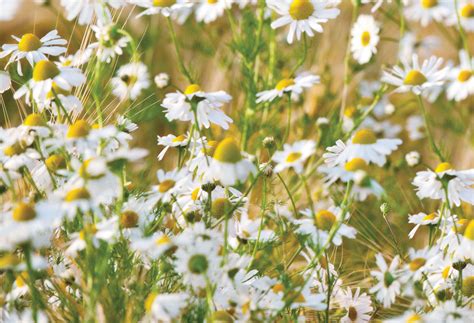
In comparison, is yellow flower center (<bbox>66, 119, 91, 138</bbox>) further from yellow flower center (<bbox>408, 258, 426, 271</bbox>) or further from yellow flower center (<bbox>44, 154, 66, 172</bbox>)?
yellow flower center (<bbox>408, 258, 426, 271</bbox>)

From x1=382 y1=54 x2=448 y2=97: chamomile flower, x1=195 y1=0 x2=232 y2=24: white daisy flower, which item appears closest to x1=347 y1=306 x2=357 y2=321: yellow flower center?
x1=382 y1=54 x2=448 y2=97: chamomile flower

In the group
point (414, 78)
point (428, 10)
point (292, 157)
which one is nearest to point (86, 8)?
point (292, 157)

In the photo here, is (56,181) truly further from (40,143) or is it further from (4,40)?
(4,40)

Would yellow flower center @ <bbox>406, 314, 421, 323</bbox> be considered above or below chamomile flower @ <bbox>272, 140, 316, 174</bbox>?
below

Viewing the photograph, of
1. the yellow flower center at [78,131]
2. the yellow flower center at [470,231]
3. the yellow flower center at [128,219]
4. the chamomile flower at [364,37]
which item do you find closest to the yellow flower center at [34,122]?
the yellow flower center at [78,131]

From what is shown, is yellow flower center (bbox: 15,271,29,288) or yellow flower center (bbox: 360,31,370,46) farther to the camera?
yellow flower center (bbox: 360,31,370,46)

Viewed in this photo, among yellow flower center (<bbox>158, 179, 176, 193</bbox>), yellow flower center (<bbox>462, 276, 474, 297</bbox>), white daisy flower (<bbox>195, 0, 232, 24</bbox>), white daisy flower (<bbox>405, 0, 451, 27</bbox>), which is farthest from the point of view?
white daisy flower (<bbox>405, 0, 451, 27</bbox>)

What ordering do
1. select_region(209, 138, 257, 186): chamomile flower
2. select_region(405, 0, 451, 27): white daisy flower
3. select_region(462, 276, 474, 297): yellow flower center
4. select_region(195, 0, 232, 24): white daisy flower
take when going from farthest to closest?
1. select_region(405, 0, 451, 27): white daisy flower
2. select_region(195, 0, 232, 24): white daisy flower
3. select_region(462, 276, 474, 297): yellow flower center
4. select_region(209, 138, 257, 186): chamomile flower

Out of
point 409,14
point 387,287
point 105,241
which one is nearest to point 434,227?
point 387,287
